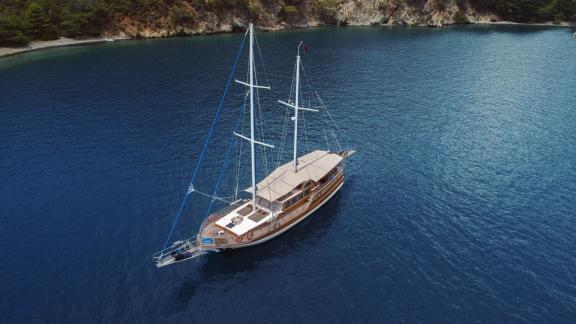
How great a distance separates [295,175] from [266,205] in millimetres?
7216

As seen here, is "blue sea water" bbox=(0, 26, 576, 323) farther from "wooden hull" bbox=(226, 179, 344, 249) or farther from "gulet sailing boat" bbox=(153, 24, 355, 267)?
Result: "gulet sailing boat" bbox=(153, 24, 355, 267)

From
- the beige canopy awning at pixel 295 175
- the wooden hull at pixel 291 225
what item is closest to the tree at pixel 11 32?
the beige canopy awning at pixel 295 175

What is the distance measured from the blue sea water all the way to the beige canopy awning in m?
6.30

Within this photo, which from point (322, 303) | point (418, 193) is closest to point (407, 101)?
point (418, 193)

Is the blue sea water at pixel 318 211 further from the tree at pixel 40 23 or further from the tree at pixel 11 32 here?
the tree at pixel 40 23

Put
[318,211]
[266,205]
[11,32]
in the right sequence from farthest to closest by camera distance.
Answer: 1. [11,32]
2. [318,211]
3. [266,205]

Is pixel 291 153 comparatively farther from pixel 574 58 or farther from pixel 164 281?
pixel 574 58

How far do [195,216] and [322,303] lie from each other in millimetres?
25832

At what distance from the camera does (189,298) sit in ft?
171

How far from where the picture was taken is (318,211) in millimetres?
70688

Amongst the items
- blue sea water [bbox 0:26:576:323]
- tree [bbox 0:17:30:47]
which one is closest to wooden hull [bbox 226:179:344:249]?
blue sea water [bbox 0:26:576:323]

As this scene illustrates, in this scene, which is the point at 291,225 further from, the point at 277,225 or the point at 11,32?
the point at 11,32

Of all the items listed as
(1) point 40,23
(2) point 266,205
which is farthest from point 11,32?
(2) point 266,205

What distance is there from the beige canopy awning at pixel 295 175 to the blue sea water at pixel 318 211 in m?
6.30
